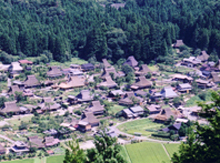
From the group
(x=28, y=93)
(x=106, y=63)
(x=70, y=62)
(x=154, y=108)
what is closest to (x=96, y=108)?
(x=154, y=108)

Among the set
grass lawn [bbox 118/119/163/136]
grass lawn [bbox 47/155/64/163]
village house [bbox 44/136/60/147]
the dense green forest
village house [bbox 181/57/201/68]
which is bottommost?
grass lawn [bbox 118/119/163/136]

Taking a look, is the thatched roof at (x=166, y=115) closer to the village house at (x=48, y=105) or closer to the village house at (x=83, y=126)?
the village house at (x=83, y=126)

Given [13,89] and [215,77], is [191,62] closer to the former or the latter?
[215,77]

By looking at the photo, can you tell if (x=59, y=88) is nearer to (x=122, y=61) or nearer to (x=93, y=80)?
(x=93, y=80)

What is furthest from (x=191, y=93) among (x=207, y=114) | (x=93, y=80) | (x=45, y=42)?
(x=207, y=114)

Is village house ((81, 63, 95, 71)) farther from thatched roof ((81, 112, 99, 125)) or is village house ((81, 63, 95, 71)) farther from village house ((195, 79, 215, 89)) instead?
thatched roof ((81, 112, 99, 125))

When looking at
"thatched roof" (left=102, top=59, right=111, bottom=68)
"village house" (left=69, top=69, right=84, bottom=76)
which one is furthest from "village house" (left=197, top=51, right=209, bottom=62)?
"village house" (left=69, top=69, right=84, bottom=76)
